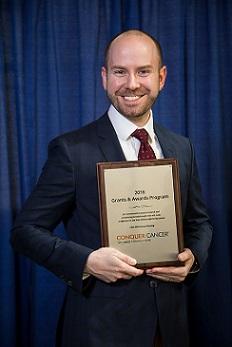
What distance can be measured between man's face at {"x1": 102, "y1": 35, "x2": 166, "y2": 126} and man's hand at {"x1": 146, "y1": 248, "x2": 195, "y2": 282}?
386 mm

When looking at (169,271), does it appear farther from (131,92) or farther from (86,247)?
(131,92)

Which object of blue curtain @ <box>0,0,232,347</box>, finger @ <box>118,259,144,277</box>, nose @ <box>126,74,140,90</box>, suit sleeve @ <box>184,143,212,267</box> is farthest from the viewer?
blue curtain @ <box>0,0,232,347</box>

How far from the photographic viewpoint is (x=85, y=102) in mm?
1765

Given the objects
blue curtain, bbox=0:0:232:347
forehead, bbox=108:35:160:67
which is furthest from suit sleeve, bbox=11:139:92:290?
blue curtain, bbox=0:0:232:347

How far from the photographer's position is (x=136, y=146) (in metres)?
1.18

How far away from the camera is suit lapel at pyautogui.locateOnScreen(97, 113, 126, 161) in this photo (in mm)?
1147

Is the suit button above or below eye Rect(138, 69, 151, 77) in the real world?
below

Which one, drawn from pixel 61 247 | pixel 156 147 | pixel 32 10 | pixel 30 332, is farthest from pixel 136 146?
pixel 30 332

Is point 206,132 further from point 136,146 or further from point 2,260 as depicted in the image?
point 2,260

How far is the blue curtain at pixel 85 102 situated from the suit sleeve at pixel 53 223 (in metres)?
0.62

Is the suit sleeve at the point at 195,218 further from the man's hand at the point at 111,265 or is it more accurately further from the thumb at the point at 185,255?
the man's hand at the point at 111,265

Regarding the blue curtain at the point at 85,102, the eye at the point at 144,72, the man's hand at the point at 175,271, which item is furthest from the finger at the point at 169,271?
the blue curtain at the point at 85,102

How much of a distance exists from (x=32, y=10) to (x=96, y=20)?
25 centimetres

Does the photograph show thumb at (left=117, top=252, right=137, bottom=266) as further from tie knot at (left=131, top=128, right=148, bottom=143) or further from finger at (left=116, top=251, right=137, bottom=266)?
Answer: tie knot at (left=131, top=128, right=148, bottom=143)
